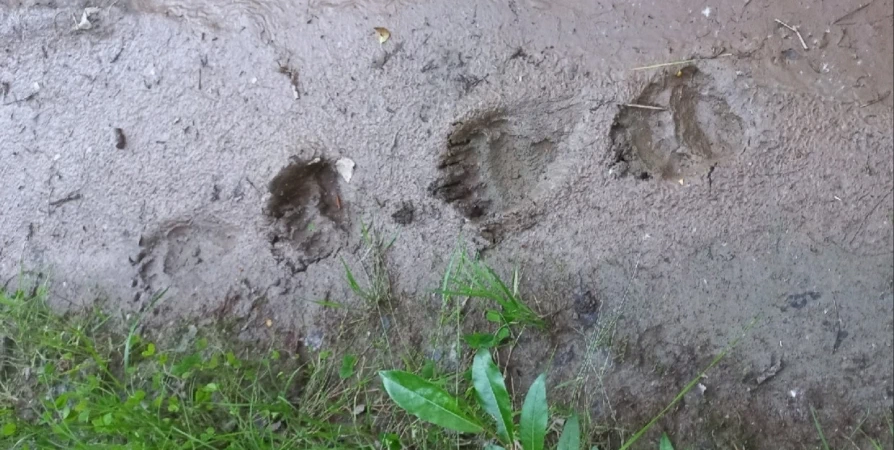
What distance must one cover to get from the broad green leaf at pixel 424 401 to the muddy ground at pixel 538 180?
33cm

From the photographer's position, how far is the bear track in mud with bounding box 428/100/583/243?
5.24 ft

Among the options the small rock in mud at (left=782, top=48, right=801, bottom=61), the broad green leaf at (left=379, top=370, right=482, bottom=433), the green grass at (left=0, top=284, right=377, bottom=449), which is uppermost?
the small rock in mud at (left=782, top=48, right=801, bottom=61)

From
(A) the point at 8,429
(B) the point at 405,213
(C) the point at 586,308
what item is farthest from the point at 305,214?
(A) the point at 8,429

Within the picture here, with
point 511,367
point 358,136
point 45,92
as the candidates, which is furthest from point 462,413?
point 45,92

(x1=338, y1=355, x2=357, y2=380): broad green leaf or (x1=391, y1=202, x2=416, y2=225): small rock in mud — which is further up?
(x1=391, y1=202, x2=416, y2=225): small rock in mud

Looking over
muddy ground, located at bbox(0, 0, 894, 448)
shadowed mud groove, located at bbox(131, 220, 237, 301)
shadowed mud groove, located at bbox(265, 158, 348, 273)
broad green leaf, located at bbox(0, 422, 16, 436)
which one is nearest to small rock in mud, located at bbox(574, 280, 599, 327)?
A: muddy ground, located at bbox(0, 0, 894, 448)

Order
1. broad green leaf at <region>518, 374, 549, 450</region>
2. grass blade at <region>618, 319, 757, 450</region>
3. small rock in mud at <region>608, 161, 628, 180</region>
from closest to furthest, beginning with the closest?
broad green leaf at <region>518, 374, 549, 450</region> → grass blade at <region>618, 319, 757, 450</region> → small rock in mud at <region>608, 161, 628, 180</region>

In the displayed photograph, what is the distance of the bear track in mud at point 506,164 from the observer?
5.24 feet

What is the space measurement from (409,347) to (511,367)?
244 millimetres

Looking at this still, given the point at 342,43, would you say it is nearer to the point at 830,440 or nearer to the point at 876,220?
the point at 876,220

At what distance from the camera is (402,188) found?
1604 millimetres

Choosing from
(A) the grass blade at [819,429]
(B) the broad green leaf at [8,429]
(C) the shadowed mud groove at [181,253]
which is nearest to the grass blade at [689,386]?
(A) the grass blade at [819,429]

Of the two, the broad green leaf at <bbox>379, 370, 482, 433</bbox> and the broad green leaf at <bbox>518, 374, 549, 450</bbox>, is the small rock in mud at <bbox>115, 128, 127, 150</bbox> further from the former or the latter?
the broad green leaf at <bbox>518, 374, 549, 450</bbox>

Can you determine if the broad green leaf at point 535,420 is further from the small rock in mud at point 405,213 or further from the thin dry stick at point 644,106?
the thin dry stick at point 644,106
